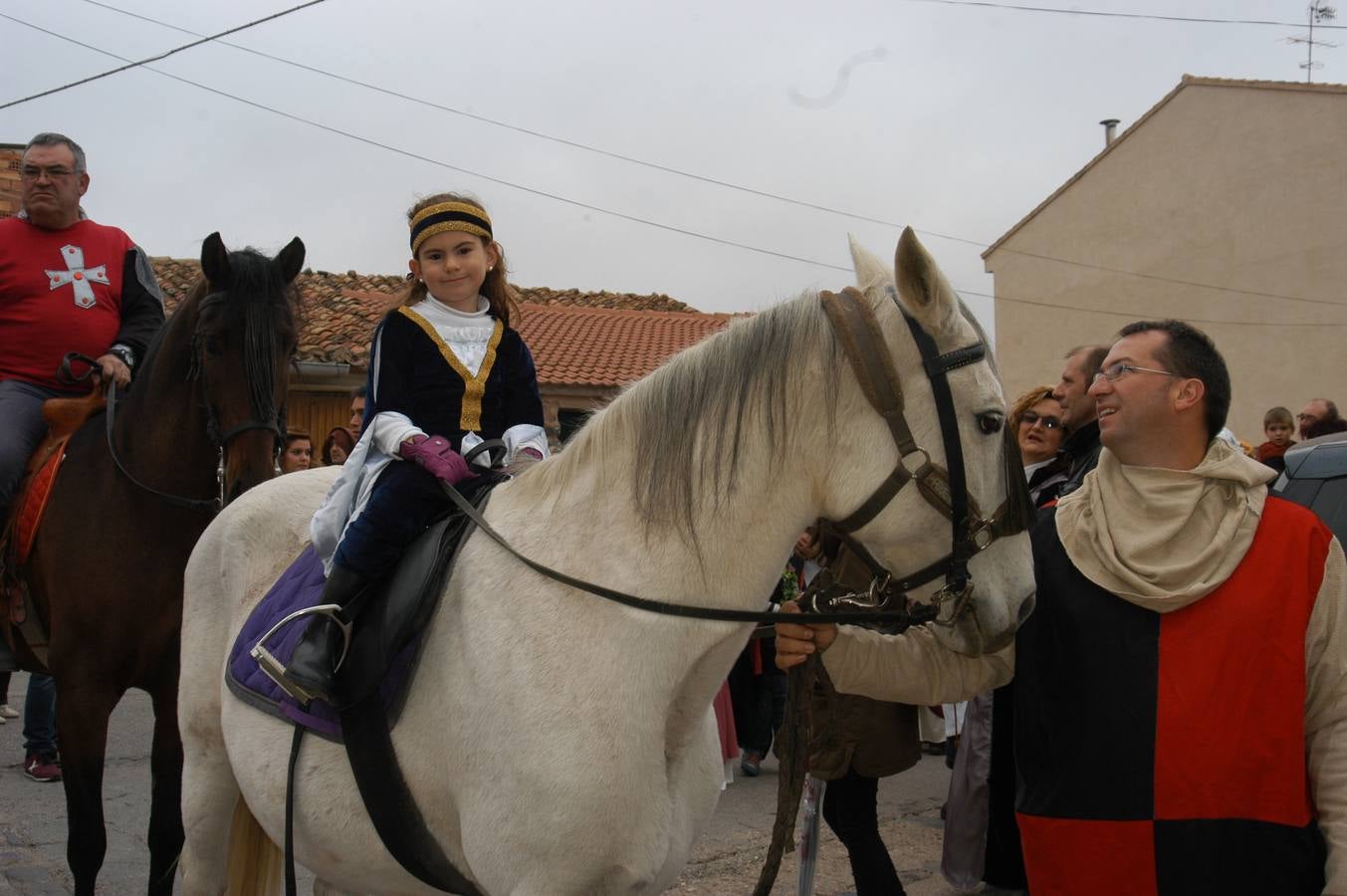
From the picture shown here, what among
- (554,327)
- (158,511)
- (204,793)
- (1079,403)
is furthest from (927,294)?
(554,327)

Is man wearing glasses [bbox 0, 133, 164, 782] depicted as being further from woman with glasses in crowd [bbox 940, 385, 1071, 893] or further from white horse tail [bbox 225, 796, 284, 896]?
woman with glasses in crowd [bbox 940, 385, 1071, 893]

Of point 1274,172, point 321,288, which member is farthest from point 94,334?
point 1274,172

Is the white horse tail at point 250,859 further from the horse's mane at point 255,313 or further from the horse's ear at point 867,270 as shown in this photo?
the horse's ear at point 867,270

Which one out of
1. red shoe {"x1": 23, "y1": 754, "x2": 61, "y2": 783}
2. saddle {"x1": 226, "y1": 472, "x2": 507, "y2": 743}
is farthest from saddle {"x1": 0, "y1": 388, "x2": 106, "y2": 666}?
red shoe {"x1": 23, "y1": 754, "x2": 61, "y2": 783}

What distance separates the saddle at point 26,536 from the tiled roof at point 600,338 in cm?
1343

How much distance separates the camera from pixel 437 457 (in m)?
Answer: 2.49

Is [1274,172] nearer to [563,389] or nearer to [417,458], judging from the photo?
[563,389]

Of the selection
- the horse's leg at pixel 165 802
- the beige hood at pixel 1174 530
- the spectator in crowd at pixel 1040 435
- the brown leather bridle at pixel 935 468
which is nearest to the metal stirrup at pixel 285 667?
the brown leather bridle at pixel 935 468

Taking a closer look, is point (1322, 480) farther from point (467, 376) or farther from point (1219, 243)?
point (1219, 243)

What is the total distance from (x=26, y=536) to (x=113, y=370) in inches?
30.0

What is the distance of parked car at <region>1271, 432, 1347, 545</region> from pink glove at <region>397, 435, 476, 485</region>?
271 cm

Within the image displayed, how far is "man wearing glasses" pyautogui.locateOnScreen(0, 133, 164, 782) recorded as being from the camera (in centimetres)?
452

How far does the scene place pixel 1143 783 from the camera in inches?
95.8

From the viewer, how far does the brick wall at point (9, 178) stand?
987cm
